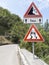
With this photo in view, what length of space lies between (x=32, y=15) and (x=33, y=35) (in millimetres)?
955

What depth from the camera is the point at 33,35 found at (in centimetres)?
1452

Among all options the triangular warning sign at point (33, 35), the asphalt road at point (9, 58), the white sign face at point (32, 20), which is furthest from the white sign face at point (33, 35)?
the asphalt road at point (9, 58)

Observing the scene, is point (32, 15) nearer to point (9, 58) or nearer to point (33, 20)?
point (33, 20)

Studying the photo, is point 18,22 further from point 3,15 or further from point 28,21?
point 28,21

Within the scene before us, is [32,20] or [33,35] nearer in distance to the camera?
[32,20]

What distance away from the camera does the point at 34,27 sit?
14312mm

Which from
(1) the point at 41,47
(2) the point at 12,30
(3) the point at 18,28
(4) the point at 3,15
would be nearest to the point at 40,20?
(1) the point at 41,47

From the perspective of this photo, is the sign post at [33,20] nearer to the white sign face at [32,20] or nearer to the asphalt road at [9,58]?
the white sign face at [32,20]

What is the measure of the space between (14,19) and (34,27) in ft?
446

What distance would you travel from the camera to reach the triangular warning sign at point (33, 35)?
14.3m

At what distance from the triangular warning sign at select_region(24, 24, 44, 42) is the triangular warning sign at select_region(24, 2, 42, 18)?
1.54 feet

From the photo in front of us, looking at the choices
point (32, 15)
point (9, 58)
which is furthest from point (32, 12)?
point (9, 58)

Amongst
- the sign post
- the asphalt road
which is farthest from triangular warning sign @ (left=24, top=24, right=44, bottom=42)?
the asphalt road

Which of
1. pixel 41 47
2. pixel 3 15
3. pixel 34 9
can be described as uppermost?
pixel 3 15
